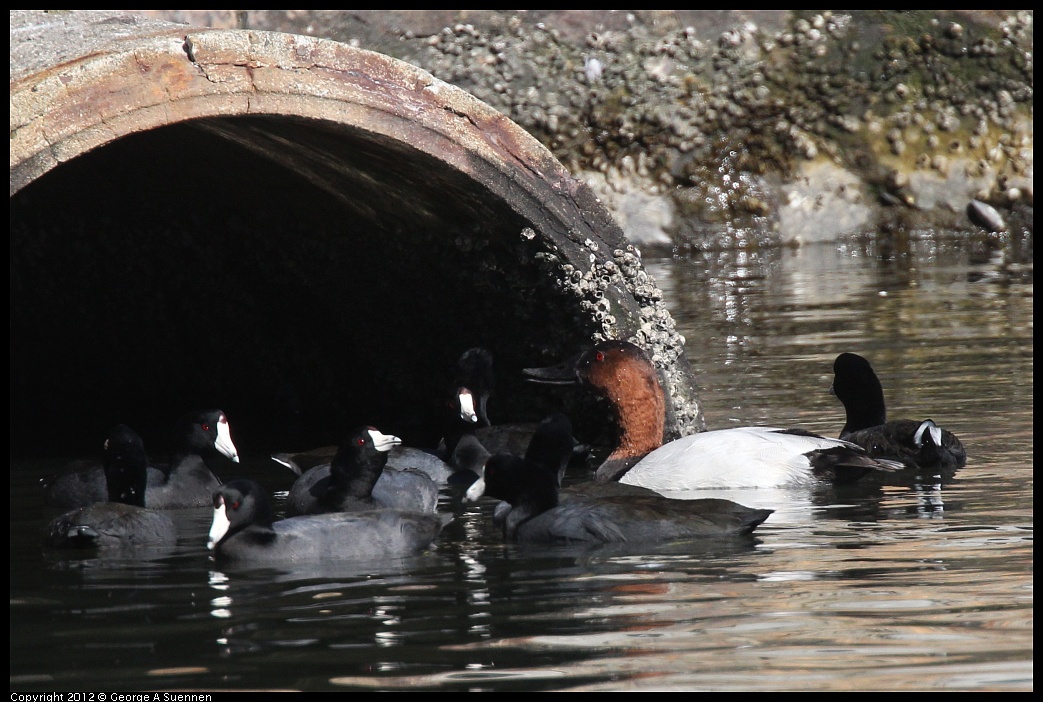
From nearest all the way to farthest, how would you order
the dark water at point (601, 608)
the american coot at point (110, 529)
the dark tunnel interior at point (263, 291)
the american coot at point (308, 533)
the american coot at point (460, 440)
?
the dark water at point (601, 608), the american coot at point (308, 533), the american coot at point (110, 529), the american coot at point (460, 440), the dark tunnel interior at point (263, 291)

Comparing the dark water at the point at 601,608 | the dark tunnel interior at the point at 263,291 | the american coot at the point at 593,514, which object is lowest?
the dark water at the point at 601,608

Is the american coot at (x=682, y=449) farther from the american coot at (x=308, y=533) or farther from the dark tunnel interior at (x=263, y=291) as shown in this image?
the american coot at (x=308, y=533)

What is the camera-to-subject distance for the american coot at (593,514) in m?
5.57

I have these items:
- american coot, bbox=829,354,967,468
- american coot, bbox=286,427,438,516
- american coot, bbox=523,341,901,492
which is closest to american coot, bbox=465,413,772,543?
american coot, bbox=286,427,438,516

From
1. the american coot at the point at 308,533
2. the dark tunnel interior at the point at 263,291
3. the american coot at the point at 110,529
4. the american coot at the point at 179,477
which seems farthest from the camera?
the dark tunnel interior at the point at 263,291

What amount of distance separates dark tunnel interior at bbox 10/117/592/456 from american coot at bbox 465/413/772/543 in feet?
6.04

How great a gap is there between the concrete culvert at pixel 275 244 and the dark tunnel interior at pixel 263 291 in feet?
0.05

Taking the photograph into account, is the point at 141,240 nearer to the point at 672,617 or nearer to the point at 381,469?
the point at 381,469

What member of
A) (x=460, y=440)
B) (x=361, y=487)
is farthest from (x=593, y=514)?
(x=460, y=440)

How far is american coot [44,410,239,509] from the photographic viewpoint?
700 centimetres

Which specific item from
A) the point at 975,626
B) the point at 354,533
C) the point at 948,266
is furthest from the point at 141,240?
the point at 948,266

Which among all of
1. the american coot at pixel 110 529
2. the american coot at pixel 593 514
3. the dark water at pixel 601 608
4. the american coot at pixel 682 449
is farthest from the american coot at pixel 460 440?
the american coot at pixel 110 529

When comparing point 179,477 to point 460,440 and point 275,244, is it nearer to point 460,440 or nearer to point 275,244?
point 460,440

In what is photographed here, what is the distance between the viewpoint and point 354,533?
220 inches
